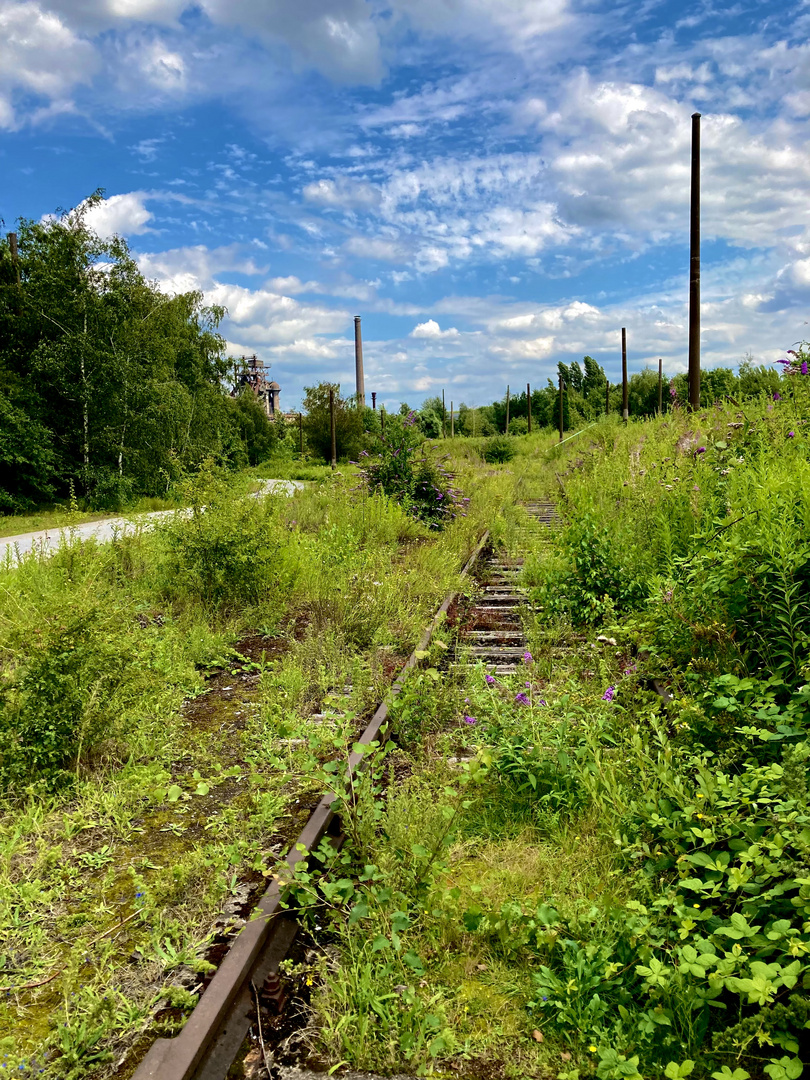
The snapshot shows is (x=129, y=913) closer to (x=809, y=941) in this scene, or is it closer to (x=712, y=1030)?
(x=712, y=1030)

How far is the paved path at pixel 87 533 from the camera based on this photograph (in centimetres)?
827

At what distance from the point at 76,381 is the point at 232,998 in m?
22.8

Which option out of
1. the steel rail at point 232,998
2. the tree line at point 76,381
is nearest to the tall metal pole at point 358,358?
the tree line at point 76,381

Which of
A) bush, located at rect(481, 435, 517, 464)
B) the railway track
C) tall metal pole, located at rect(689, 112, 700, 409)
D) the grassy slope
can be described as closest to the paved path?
the railway track

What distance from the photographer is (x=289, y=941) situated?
2646 mm

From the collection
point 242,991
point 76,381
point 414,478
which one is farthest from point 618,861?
point 76,381

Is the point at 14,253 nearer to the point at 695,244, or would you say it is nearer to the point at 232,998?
the point at 695,244

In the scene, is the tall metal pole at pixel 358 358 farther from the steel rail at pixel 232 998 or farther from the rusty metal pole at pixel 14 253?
the steel rail at pixel 232 998

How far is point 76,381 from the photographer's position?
21.8 m

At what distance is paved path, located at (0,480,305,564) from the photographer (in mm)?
8270

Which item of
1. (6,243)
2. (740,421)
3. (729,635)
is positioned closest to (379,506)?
(740,421)

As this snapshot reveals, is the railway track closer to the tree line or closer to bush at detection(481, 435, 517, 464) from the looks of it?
the tree line

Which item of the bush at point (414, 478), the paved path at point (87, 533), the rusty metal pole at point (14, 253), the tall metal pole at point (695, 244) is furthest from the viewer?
the rusty metal pole at point (14, 253)

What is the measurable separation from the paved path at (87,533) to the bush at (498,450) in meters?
22.9
